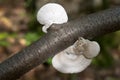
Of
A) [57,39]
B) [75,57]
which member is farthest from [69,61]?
[57,39]

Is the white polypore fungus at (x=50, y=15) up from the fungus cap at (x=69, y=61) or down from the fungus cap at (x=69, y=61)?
up

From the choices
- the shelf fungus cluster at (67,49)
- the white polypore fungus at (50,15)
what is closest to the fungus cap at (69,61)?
the shelf fungus cluster at (67,49)

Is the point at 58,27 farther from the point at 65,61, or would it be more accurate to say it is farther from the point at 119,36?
the point at 119,36

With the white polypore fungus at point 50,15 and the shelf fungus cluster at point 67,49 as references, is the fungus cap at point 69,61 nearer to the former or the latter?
the shelf fungus cluster at point 67,49

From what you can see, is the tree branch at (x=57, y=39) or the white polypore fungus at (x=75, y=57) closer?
the tree branch at (x=57, y=39)

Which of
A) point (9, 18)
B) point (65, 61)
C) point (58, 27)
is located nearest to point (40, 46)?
point (58, 27)

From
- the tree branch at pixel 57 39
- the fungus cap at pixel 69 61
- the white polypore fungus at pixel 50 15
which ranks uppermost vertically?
the white polypore fungus at pixel 50 15

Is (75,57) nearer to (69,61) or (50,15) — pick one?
(69,61)

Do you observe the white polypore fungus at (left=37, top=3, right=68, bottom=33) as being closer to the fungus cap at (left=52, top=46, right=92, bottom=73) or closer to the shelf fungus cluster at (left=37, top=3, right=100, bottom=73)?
the shelf fungus cluster at (left=37, top=3, right=100, bottom=73)
